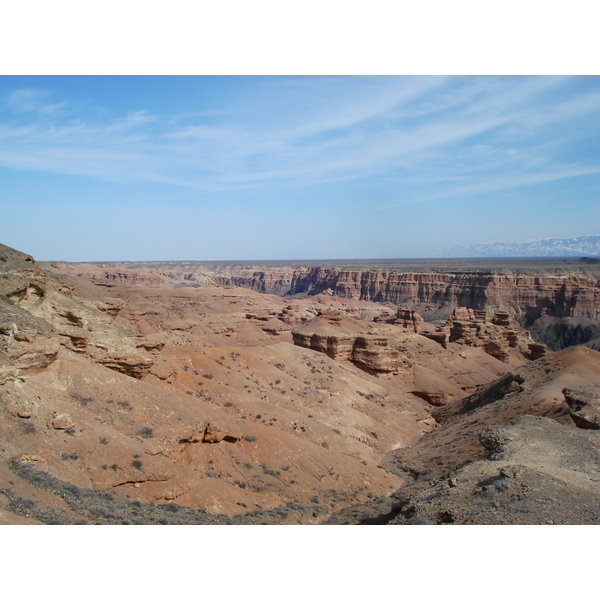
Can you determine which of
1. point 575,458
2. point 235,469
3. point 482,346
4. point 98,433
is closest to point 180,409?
point 235,469

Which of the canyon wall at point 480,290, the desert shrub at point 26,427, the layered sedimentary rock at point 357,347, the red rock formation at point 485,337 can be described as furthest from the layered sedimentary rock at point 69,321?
the canyon wall at point 480,290

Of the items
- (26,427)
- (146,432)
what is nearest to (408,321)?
(146,432)

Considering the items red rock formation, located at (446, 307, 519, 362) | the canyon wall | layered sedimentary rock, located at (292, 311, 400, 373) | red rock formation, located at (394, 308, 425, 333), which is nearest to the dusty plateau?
layered sedimentary rock, located at (292, 311, 400, 373)

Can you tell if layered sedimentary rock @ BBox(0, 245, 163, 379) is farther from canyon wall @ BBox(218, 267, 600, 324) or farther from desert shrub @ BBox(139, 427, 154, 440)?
canyon wall @ BBox(218, 267, 600, 324)

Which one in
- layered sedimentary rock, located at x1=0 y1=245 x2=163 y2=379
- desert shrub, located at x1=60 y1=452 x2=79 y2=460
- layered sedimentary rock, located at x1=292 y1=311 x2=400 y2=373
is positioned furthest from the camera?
layered sedimentary rock, located at x1=292 y1=311 x2=400 y2=373

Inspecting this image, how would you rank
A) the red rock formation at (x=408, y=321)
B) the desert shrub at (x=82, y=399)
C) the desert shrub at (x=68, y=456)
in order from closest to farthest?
1. the desert shrub at (x=68, y=456)
2. the desert shrub at (x=82, y=399)
3. the red rock formation at (x=408, y=321)

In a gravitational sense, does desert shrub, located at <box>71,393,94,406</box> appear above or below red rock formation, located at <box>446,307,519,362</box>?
above

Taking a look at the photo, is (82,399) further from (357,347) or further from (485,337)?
(485,337)

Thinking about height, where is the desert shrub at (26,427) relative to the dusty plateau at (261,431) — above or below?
above

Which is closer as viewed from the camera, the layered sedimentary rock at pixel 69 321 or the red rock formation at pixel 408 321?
the layered sedimentary rock at pixel 69 321

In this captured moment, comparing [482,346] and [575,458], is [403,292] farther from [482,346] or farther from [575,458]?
[575,458]

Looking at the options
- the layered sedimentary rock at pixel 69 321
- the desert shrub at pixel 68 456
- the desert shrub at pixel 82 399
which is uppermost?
the layered sedimentary rock at pixel 69 321

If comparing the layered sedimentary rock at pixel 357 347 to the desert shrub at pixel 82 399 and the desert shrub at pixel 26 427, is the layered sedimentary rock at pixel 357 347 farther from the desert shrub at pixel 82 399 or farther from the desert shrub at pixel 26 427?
the desert shrub at pixel 26 427

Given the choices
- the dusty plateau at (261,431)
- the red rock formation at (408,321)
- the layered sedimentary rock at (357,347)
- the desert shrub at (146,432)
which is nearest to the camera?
the dusty plateau at (261,431)
